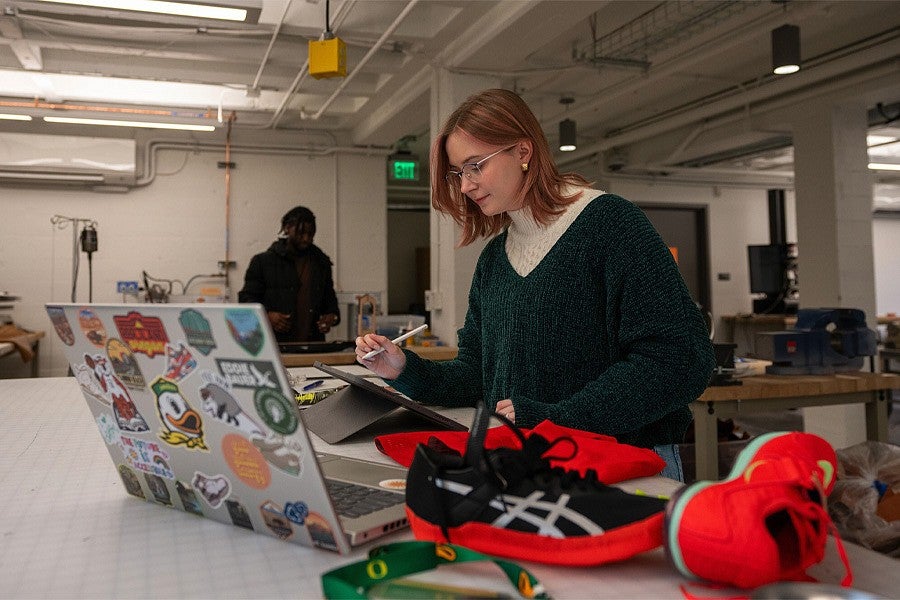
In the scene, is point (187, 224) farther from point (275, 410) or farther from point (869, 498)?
point (275, 410)

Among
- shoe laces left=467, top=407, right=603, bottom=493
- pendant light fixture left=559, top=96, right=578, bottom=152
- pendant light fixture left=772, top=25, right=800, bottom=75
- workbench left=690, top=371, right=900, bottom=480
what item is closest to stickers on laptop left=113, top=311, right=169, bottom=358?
shoe laces left=467, top=407, right=603, bottom=493

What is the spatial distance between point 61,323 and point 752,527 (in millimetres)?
765

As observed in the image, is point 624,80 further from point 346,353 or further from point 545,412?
point 545,412

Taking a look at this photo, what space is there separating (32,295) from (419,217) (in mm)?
Answer: 5773

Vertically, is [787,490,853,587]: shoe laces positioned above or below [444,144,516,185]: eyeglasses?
below

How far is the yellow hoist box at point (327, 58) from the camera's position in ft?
10.8

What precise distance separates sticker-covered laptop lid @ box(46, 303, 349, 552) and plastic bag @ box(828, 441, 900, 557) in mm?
1771

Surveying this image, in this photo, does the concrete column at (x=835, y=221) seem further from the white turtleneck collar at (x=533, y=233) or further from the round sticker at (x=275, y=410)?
the round sticker at (x=275, y=410)

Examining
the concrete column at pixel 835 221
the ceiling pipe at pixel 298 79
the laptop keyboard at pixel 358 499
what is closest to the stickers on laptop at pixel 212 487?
the laptop keyboard at pixel 358 499

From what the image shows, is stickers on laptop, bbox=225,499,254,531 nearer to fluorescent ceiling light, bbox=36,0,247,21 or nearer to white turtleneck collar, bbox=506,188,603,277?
white turtleneck collar, bbox=506,188,603,277

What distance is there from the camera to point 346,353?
3.39 meters

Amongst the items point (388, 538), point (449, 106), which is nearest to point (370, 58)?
point (449, 106)

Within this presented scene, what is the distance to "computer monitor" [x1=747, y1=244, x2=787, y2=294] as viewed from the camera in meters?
8.23

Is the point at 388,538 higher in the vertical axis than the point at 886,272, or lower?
lower
